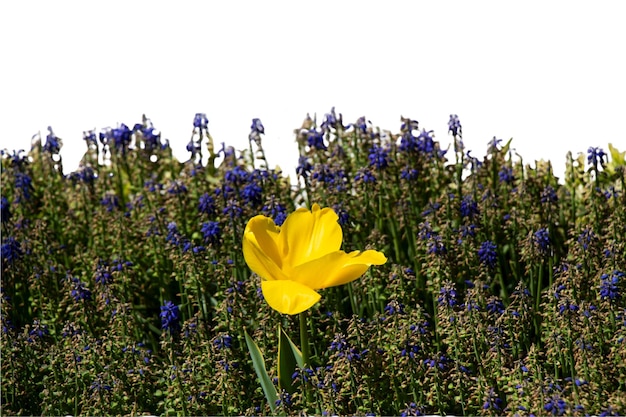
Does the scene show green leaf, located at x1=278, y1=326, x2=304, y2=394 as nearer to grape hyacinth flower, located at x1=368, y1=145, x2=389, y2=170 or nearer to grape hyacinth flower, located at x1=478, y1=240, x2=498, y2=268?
grape hyacinth flower, located at x1=478, y1=240, x2=498, y2=268

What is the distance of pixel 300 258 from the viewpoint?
5.10 metres

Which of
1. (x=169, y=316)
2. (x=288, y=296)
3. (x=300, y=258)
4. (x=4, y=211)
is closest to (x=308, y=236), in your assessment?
(x=300, y=258)

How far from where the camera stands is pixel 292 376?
529 cm

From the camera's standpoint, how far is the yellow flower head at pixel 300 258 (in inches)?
190

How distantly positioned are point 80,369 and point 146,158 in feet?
9.50

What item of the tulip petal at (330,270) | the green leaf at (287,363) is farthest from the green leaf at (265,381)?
the tulip petal at (330,270)

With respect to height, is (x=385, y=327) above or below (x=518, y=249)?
below

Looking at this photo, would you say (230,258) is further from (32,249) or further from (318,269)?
(318,269)

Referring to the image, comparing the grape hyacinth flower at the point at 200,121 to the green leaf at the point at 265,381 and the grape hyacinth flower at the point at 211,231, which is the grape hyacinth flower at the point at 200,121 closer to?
the grape hyacinth flower at the point at 211,231

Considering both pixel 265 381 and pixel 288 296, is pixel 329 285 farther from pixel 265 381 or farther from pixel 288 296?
pixel 265 381

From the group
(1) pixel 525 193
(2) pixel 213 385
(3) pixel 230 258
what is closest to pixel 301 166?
(3) pixel 230 258

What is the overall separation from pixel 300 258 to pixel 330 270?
257 millimetres

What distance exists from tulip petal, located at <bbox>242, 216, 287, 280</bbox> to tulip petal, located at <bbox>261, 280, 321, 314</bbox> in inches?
4.8

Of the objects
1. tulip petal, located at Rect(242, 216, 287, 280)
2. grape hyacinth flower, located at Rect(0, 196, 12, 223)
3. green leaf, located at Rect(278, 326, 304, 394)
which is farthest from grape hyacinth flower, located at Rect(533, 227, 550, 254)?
grape hyacinth flower, located at Rect(0, 196, 12, 223)
